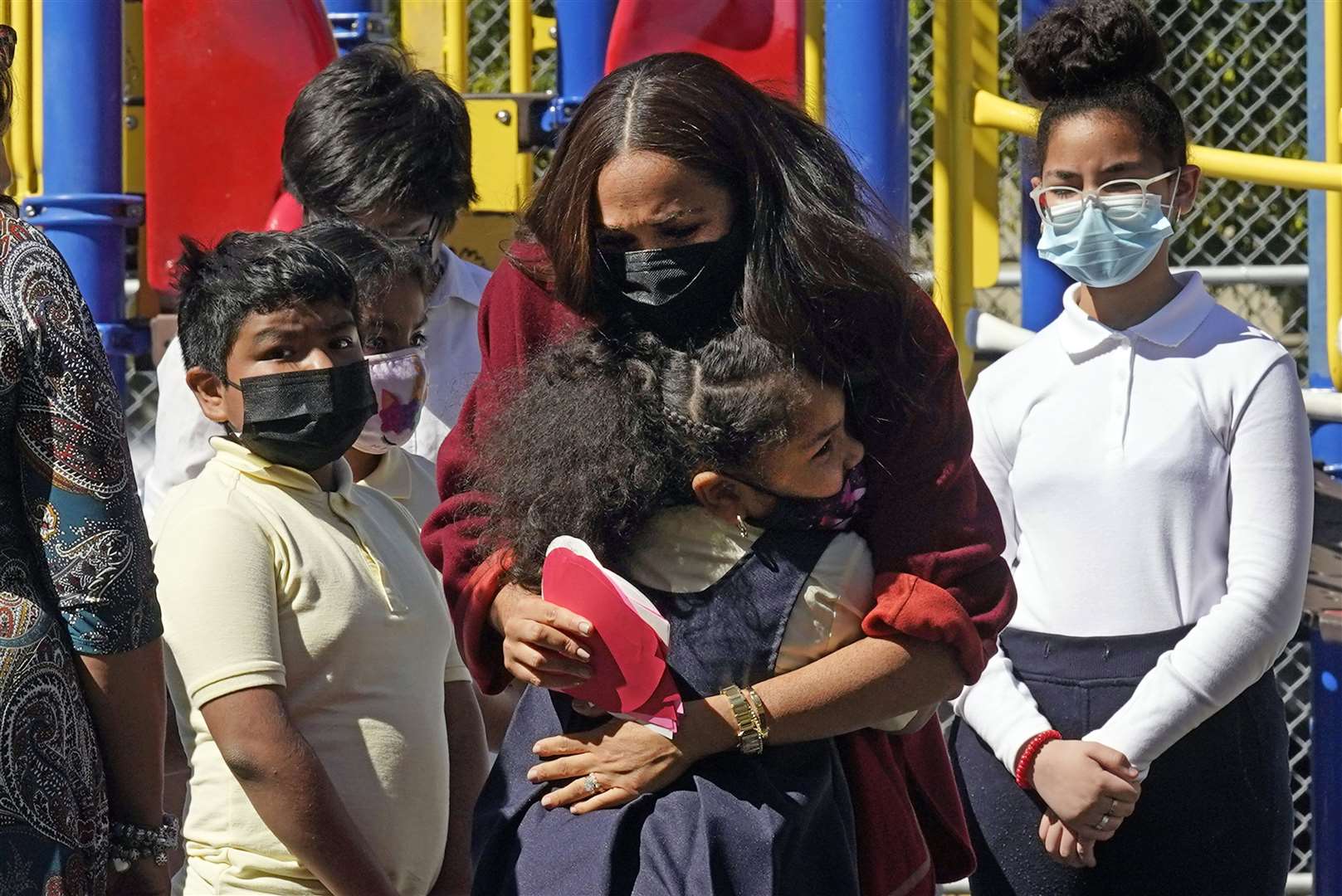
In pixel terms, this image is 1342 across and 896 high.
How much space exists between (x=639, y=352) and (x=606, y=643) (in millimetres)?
328

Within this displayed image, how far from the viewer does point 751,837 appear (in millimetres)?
1676

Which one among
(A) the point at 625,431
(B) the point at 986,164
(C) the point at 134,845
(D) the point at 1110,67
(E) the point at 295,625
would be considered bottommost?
(C) the point at 134,845

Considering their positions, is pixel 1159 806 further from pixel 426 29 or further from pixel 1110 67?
pixel 426 29

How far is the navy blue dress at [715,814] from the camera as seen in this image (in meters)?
1.67

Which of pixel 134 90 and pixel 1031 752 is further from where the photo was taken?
pixel 134 90

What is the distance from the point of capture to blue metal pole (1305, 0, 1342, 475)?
3.66 m

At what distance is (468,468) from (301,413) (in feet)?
1.79

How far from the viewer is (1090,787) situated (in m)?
2.39

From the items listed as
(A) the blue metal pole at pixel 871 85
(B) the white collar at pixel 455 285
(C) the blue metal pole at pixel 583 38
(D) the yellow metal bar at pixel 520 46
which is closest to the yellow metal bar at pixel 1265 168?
(A) the blue metal pole at pixel 871 85

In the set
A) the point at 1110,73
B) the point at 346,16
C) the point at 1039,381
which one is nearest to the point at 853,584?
the point at 1039,381

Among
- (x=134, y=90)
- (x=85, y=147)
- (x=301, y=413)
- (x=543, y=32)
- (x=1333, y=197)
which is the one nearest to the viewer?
(x=301, y=413)

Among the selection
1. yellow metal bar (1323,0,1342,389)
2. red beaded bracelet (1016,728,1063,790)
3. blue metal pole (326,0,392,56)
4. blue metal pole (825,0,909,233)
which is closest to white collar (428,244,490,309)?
blue metal pole (825,0,909,233)

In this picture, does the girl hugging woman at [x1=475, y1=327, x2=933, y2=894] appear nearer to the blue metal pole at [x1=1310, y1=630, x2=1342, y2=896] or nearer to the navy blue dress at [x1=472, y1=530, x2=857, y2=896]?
the navy blue dress at [x1=472, y1=530, x2=857, y2=896]

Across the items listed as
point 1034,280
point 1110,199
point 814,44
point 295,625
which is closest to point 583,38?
point 814,44
